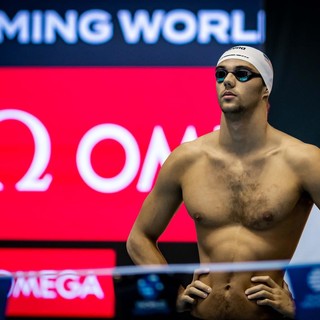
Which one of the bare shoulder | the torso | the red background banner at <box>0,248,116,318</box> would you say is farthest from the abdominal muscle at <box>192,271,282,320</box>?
the red background banner at <box>0,248,116,318</box>

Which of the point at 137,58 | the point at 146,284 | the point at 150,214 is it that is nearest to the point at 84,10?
the point at 137,58

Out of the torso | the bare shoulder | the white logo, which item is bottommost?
the torso

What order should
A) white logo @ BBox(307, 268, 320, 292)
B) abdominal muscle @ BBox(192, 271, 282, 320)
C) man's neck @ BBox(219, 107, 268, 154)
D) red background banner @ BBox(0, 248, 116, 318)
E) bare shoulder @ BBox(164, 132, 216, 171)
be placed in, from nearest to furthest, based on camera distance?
1. white logo @ BBox(307, 268, 320, 292)
2. abdominal muscle @ BBox(192, 271, 282, 320)
3. man's neck @ BBox(219, 107, 268, 154)
4. bare shoulder @ BBox(164, 132, 216, 171)
5. red background banner @ BBox(0, 248, 116, 318)

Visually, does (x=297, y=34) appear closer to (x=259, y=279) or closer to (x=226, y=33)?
(x=226, y=33)

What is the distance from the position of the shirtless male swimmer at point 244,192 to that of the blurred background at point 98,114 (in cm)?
117

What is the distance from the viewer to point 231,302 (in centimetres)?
313

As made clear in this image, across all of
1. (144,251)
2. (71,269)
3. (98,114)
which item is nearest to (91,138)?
(98,114)

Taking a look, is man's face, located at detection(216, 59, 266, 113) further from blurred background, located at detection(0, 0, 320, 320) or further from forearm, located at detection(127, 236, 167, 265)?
blurred background, located at detection(0, 0, 320, 320)

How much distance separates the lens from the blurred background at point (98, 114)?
4473 mm

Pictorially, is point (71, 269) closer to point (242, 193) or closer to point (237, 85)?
point (242, 193)

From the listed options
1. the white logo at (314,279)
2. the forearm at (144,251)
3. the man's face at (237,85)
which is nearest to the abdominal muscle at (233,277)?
the forearm at (144,251)

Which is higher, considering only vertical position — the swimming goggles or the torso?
the swimming goggles

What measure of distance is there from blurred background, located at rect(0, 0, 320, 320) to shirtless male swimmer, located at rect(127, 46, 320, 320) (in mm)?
1172

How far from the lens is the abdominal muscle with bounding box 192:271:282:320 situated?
3.11 meters
